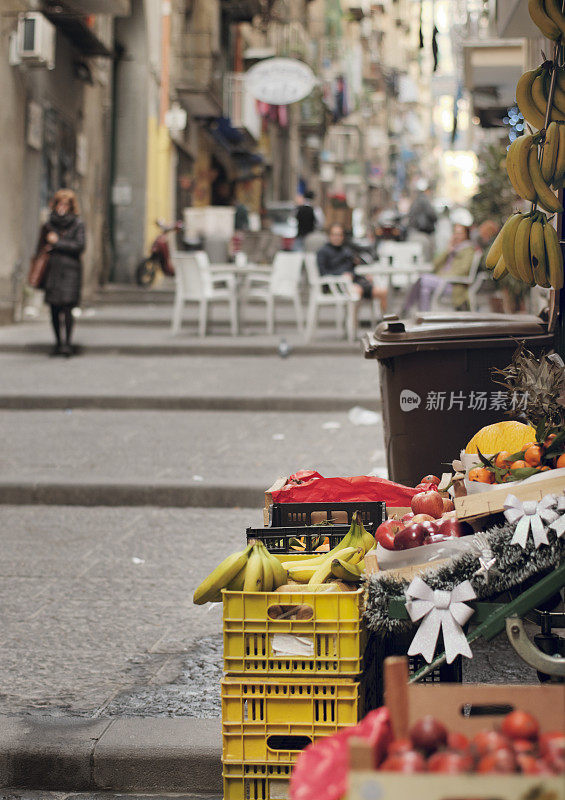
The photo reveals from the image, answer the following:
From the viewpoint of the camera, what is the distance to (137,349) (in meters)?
13.6

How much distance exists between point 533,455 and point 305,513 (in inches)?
30.4

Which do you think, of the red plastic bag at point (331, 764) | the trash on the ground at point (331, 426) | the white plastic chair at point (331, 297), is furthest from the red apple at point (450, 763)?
the white plastic chair at point (331, 297)

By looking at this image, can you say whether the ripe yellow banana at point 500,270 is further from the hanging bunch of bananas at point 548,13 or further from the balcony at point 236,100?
the balcony at point 236,100

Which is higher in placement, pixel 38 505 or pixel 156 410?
pixel 156 410

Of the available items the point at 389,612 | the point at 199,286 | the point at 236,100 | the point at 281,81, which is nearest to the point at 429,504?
the point at 389,612

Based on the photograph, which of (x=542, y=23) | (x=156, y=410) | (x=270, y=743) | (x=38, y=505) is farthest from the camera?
(x=156, y=410)

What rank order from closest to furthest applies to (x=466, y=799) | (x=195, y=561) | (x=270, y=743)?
1. (x=466, y=799)
2. (x=270, y=743)
3. (x=195, y=561)

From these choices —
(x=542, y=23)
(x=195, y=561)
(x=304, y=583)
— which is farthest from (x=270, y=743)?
(x=195, y=561)

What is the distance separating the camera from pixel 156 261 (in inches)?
887

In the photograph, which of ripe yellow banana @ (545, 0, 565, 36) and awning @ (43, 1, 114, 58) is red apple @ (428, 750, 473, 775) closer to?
ripe yellow banana @ (545, 0, 565, 36)

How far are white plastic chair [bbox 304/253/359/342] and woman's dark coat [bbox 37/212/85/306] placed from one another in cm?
314

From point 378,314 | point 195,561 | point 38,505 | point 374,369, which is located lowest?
point 195,561

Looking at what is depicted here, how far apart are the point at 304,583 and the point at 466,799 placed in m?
1.61

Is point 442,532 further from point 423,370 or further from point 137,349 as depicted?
point 137,349
